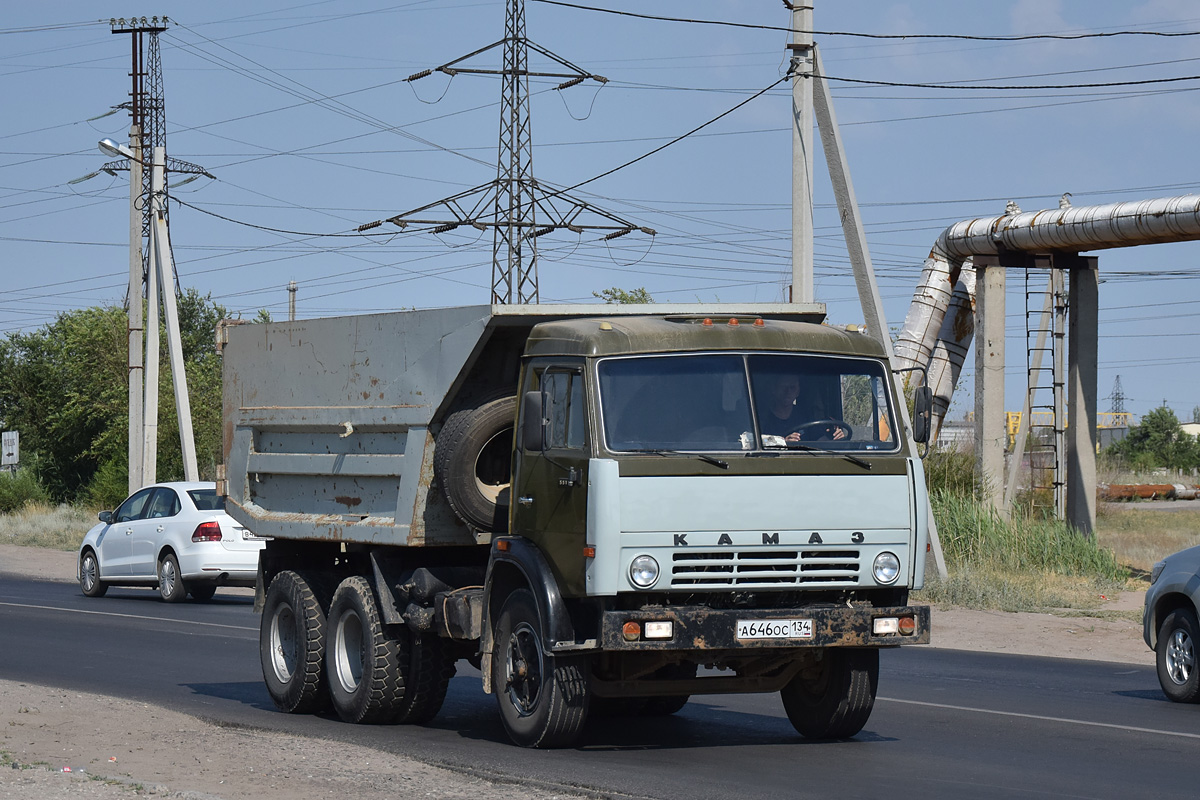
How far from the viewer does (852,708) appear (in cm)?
974

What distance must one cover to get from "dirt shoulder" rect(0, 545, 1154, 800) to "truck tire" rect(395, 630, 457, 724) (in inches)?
39.7

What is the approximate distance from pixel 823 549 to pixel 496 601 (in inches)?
83.0

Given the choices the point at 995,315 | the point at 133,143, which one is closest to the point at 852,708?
the point at 995,315

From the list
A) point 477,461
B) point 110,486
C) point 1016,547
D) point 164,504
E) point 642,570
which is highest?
point 477,461

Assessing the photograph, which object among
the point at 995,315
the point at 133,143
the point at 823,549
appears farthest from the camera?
the point at 133,143

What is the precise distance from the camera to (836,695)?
386 inches

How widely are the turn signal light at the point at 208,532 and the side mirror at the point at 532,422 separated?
1411cm

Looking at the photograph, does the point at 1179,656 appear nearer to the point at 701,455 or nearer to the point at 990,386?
the point at 701,455

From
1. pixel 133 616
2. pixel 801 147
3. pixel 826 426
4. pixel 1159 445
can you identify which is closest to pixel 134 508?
pixel 133 616

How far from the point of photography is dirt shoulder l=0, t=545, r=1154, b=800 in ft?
25.3

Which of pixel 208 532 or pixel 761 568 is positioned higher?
pixel 761 568

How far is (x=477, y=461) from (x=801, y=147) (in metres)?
12.8

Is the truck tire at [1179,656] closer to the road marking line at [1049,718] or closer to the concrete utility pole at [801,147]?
the road marking line at [1049,718]

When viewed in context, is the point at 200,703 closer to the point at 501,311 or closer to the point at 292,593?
the point at 292,593
